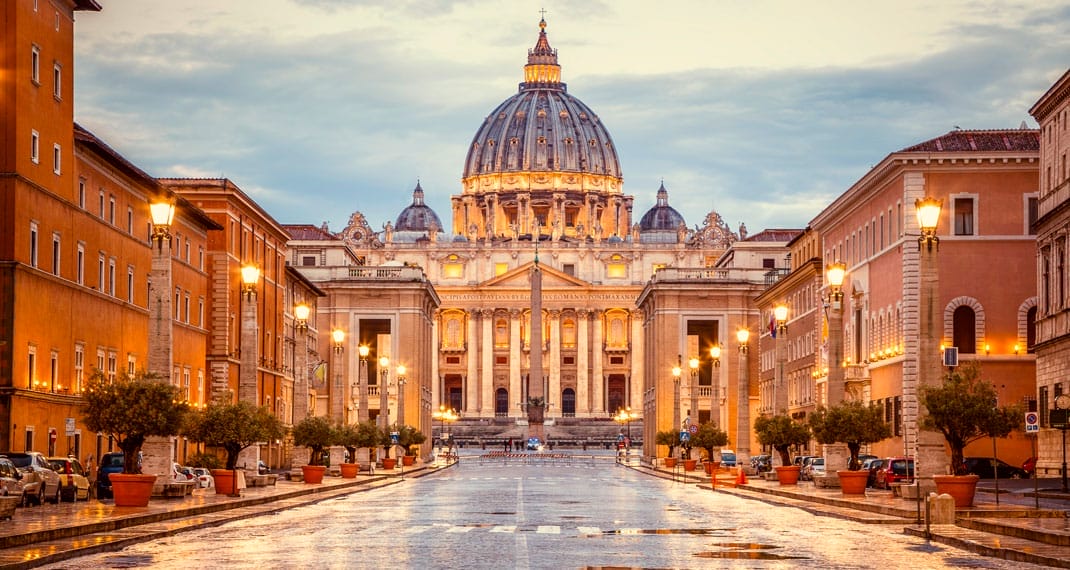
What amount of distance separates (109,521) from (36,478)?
1072 centimetres

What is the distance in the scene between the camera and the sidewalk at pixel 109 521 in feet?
84.6

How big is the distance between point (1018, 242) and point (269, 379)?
4291 centimetres

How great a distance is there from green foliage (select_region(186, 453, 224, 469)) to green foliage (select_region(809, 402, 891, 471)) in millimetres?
21767

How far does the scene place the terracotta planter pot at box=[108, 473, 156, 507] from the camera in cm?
3825

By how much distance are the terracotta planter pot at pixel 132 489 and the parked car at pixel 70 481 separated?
7719 millimetres

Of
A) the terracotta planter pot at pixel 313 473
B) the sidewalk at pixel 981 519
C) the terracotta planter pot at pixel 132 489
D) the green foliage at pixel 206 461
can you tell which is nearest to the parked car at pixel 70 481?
the terracotta planter pot at pixel 132 489

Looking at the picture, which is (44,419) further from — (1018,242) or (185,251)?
(1018,242)

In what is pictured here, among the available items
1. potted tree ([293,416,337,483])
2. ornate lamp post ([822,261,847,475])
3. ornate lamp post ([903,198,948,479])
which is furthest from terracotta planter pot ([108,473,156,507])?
potted tree ([293,416,337,483])

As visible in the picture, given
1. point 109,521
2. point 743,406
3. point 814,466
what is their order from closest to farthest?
point 109,521
point 814,466
point 743,406

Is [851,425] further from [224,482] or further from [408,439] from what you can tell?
[408,439]

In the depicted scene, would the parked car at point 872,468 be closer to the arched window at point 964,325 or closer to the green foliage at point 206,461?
the arched window at point 964,325

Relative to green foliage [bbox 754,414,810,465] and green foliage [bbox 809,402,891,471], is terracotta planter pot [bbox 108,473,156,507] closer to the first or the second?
green foliage [bbox 809,402,891,471]

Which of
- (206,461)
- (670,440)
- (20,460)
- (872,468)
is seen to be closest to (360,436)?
(206,461)

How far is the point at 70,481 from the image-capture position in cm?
4644
